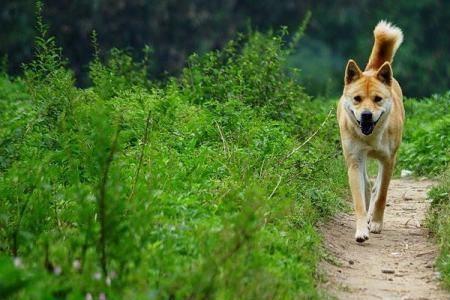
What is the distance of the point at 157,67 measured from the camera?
26109 mm

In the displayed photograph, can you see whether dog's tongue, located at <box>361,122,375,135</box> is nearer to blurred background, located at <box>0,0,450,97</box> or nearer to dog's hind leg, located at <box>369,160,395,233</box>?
dog's hind leg, located at <box>369,160,395,233</box>

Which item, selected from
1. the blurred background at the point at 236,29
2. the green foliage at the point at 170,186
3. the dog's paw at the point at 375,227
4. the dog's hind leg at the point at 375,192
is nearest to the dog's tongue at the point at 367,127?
the dog's hind leg at the point at 375,192

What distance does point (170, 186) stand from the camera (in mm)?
7199

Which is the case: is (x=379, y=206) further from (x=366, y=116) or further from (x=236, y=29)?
(x=236, y=29)

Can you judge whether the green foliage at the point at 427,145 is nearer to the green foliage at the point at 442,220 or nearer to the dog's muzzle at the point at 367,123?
the green foliage at the point at 442,220

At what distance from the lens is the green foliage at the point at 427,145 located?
11.0 m

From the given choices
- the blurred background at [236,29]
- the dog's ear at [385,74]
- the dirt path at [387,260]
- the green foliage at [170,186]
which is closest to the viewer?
the green foliage at [170,186]

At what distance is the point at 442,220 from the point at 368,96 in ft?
4.10

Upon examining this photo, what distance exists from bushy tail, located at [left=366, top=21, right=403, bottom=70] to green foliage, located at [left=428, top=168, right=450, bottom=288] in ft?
3.87

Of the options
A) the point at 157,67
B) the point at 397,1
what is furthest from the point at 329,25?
the point at 157,67

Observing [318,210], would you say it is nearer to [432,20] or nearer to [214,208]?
[214,208]

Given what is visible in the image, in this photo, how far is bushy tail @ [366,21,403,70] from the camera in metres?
9.38

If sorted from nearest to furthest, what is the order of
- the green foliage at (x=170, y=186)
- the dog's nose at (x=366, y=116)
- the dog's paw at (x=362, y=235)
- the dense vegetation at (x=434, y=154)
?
the green foliage at (x=170, y=186)
the dense vegetation at (x=434, y=154)
the dog's paw at (x=362, y=235)
the dog's nose at (x=366, y=116)

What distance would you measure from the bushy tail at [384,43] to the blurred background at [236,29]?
1457 cm
